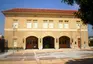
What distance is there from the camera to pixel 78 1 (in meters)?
12.9

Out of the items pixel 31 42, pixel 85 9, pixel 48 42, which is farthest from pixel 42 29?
pixel 85 9

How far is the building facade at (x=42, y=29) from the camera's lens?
45.2 m

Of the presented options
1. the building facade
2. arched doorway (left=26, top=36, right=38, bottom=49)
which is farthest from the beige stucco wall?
arched doorway (left=26, top=36, right=38, bottom=49)

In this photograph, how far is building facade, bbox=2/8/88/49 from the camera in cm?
4522

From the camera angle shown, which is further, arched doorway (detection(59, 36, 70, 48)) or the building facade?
arched doorway (detection(59, 36, 70, 48))

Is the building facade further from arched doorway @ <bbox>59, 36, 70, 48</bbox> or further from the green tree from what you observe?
the green tree

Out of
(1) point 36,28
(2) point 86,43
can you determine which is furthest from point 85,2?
(2) point 86,43

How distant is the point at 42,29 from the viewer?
46.0 m

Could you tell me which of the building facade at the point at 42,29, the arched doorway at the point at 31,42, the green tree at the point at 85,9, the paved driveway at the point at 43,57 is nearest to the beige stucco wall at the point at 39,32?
the building facade at the point at 42,29

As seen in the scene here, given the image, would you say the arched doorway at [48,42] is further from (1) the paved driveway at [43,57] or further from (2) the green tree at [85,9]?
(2) the green tree at [85,9]

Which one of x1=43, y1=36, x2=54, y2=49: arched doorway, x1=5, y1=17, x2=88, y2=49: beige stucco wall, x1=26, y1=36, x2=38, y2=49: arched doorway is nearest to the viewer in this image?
x1=5, y1=17, x2=88, y2=49: beige stucco wall

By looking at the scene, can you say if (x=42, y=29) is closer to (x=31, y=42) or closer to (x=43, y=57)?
(x=31, y=42)

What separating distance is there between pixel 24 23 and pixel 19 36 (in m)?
3.21

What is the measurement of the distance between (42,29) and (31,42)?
4442 millimetres
